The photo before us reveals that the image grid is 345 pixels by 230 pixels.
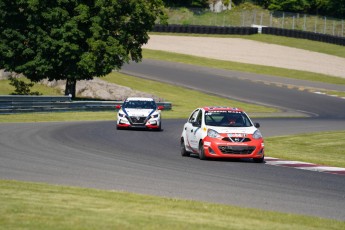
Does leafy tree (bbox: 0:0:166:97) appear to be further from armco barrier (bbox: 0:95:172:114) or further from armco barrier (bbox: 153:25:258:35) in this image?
armco barrier (bbox: 153:25:258:35)

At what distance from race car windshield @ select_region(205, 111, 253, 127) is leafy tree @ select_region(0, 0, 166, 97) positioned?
2561cm

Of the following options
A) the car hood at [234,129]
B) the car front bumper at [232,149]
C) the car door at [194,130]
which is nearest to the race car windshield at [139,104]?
the car door at [194,130]

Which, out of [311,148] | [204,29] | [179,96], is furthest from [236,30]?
[311,148]

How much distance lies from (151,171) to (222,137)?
181 inches

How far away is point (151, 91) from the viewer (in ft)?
194

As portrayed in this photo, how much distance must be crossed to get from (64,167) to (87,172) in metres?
0.93

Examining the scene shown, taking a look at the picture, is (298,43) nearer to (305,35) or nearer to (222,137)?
(305,35)

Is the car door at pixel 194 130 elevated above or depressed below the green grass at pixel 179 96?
above

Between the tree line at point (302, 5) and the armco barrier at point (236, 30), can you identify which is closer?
the armco barrier at point (236, 30)

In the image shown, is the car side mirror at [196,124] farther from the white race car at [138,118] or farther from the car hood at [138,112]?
the car hood at [138,112]

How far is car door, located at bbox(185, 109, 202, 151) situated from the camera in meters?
22.9

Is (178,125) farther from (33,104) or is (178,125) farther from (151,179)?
(151,179)

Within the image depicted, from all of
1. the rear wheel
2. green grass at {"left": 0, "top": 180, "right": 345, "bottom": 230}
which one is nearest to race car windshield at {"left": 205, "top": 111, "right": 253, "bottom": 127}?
the rear wheel

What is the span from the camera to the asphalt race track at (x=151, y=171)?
14391 millimetres
